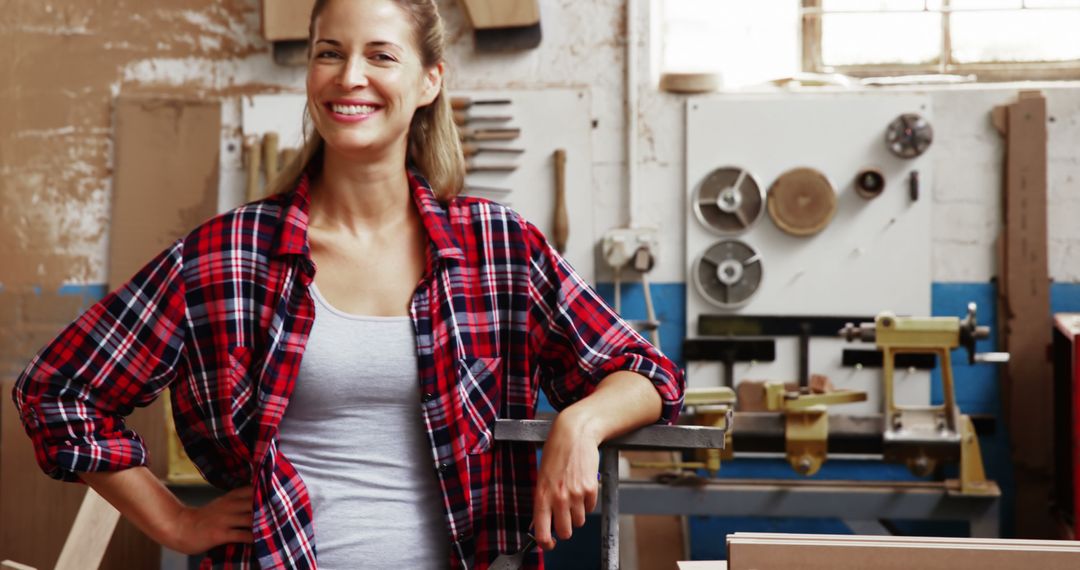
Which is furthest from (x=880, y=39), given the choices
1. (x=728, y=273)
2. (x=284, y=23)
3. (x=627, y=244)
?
(x=284, y=23)

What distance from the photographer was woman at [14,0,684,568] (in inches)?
47.0

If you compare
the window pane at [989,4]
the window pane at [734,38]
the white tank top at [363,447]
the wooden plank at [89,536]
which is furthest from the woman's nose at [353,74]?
the window pane at [989,4]

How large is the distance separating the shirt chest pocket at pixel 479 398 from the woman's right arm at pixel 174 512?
0.86 feet

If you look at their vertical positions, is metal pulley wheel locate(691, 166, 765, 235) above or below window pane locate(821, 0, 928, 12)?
below

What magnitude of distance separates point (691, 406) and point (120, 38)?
221cm

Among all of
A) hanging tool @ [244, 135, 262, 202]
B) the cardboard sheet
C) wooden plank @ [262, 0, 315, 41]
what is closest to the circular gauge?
wooden plank @ [262, 0, 315, 41]

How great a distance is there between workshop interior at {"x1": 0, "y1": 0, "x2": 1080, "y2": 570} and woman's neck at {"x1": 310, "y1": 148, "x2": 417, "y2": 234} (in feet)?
6.23

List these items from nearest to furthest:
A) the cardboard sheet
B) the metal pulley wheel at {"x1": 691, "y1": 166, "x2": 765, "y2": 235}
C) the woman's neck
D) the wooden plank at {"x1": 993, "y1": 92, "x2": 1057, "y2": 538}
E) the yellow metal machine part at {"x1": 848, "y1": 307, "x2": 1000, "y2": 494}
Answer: the woman's neck, the yellow metal machine part at {"x1": 848, "y1": 307, "x2": 1000, "y2": 494}, the wooden plank at {"x1": 993, "y1": 92, "x2": 1057, "y2": 538}, the metal pulley wheel at {"x1": 691, "y1": 166, "x2": 765, "y2": 235}, the cardboard sheet

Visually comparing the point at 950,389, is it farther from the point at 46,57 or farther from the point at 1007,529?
the point at 46,57

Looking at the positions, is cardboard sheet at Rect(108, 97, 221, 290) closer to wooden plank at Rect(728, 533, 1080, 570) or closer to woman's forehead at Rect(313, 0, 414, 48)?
woman's forehead at Rect(313, 0, 414, 48)

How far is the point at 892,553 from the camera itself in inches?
42.6

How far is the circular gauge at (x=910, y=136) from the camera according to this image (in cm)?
331

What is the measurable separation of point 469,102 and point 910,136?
137 cm

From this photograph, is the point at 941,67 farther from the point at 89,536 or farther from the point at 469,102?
the point at 89,536
